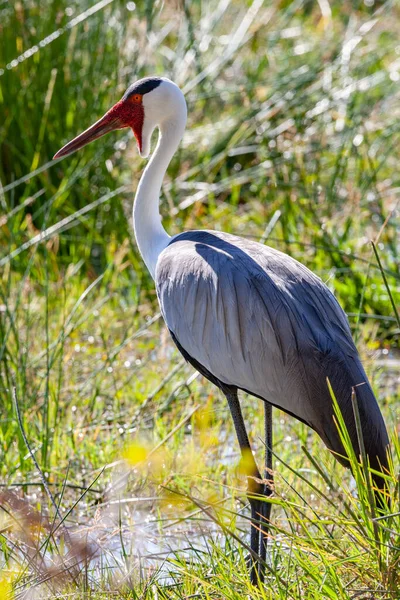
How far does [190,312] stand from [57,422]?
2.39 ft

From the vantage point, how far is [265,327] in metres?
2.88

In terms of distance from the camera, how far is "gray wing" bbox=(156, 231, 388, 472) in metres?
2.72

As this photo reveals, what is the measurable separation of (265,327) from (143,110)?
3.58 feet

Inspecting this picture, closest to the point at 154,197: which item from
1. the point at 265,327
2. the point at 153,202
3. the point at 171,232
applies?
the point at 153,202

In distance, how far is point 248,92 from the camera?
576 centimetres

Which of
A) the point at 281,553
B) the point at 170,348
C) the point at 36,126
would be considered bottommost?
the point at 281,553

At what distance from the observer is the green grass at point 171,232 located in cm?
284

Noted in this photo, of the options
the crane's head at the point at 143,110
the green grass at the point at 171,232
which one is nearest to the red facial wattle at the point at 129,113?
the crane's head at the point at 143,110

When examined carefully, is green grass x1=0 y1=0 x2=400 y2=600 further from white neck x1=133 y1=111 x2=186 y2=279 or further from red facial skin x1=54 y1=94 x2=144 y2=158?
red facial skin x1=54 y1=94 x2=144 y2=158

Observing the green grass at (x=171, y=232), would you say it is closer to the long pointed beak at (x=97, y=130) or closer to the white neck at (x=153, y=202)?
the white neck at (x=153, y=202)

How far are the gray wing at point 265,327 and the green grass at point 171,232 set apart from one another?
0.78ft

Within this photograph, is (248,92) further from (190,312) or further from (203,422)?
(190,312)

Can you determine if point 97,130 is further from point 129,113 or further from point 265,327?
point 265,327

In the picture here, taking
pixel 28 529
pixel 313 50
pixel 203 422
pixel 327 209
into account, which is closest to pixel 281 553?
pixel 28 529
